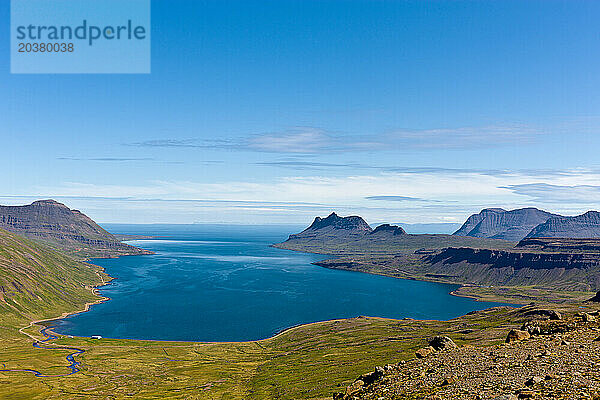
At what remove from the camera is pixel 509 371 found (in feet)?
124

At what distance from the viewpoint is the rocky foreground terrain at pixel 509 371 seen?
32.3 m

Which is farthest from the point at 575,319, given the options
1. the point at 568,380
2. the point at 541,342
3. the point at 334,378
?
the point at 334,378

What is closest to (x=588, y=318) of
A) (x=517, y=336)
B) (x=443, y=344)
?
(x=517, y=336)

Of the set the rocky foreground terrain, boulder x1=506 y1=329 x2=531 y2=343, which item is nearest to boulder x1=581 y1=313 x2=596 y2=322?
the rocky foreground terrain

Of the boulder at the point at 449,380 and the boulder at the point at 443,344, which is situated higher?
the boulder at the point at 449,380

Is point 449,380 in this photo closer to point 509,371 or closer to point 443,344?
point 509,371

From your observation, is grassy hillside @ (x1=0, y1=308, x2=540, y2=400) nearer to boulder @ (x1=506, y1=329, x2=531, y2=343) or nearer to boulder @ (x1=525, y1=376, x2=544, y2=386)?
boulder @ (x1=506, y1=329, x2=531, y2=343)

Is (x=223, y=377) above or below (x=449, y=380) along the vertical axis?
below

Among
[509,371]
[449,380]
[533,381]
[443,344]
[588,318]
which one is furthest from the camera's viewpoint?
[443,344]

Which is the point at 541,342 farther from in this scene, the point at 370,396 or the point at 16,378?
the point at 16,378

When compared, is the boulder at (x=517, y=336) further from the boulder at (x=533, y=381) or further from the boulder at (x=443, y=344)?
the boulder at (x=533, y=381)

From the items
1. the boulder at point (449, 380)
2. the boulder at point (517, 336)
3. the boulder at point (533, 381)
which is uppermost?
the boulder at point (533, 381)

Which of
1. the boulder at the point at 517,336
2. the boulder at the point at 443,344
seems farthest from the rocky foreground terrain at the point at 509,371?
the boulder at the point at 443,344

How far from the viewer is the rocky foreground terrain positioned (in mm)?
32281
